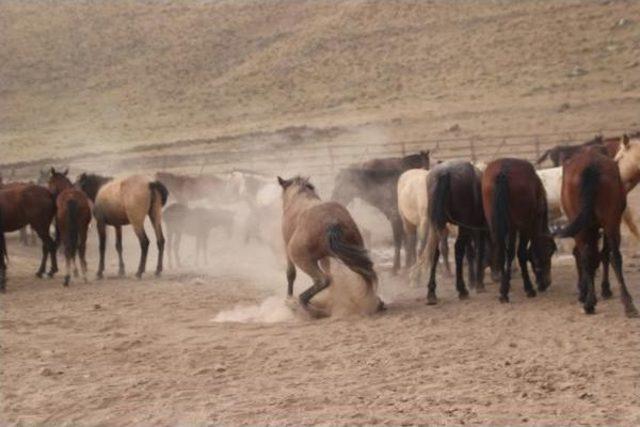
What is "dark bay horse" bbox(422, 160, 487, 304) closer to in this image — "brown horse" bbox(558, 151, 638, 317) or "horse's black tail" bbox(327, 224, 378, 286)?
"horse's black tail" bbox(327, 224, 378, 286)

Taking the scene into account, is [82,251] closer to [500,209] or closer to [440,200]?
[440,200]

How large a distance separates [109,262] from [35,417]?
12395mm

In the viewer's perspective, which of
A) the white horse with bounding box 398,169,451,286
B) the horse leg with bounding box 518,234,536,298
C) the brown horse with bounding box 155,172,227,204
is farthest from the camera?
the brown horse with bounding box 155,172,227,204

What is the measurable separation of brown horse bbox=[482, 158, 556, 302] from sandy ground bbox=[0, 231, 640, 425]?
488 mm

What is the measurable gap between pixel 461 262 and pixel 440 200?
842 millimetres

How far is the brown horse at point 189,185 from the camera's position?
778 inches

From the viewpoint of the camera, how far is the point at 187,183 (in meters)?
20.1

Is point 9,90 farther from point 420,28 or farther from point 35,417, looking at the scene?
point 35,417

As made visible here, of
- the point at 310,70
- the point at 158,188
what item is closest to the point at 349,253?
the point at 158,188

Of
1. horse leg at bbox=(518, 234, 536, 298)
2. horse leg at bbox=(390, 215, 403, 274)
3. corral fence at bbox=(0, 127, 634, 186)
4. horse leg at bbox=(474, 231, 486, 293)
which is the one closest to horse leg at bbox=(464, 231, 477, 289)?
horse leg at bbox=(474, 231, 486, 293)

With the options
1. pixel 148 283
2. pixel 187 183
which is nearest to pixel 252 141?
pixel 187 183

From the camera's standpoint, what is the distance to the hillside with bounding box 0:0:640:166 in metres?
45.2

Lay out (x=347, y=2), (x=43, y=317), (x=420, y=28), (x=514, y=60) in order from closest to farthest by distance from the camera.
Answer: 1. (x=43, y=317)
2. (x=514, y=60)
3. (x=420, y=28)
4. (x=347, y=2)

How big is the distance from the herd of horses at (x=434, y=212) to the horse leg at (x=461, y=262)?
15 millimetres
